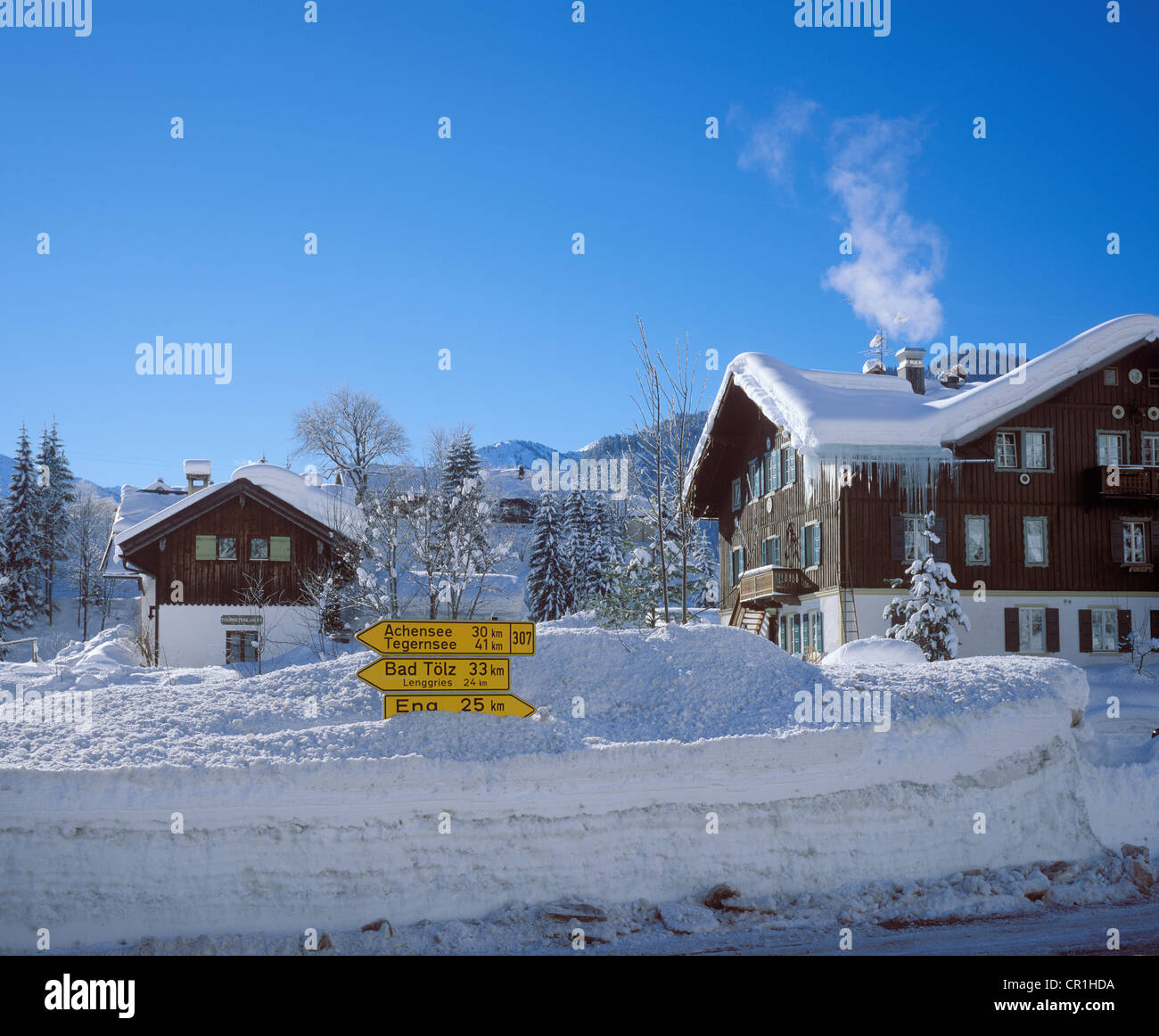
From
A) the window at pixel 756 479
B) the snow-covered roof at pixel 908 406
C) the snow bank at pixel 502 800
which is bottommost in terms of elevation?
the snow bank at pixel 502 800

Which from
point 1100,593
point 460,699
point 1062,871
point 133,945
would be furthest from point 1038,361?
point 133,945

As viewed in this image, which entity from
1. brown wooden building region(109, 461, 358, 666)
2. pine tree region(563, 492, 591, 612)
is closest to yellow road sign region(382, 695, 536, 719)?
brown wooden building region(109, 461, 358, 666)

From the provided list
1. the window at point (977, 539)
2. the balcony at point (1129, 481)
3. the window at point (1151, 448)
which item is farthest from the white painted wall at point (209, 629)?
the window at point (1151, 448)

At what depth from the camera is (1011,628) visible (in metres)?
25.5

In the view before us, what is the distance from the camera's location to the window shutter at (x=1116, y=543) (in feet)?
86.1

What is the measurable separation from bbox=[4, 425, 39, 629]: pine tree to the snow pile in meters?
52.4

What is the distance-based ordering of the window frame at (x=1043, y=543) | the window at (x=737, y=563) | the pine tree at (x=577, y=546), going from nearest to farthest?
1. the window frame at (x=1043, y=543)
2. the window at (x=737, y=563)
3. the pine tree at (x=577, y=546)

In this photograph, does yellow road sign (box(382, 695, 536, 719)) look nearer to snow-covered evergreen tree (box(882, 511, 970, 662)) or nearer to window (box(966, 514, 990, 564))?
snow-covered evergreen tree (box(882, 511, 970, 662))

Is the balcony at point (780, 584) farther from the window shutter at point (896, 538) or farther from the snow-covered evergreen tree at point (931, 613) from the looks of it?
the snow-covered evergreen tree at point (931, 613)

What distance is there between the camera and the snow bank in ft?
28.5

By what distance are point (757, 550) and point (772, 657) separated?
1864cm

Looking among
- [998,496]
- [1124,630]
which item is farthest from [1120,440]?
[1124,630]

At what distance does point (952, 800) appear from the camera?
10242 millimetres

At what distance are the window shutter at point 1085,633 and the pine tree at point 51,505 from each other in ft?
176
